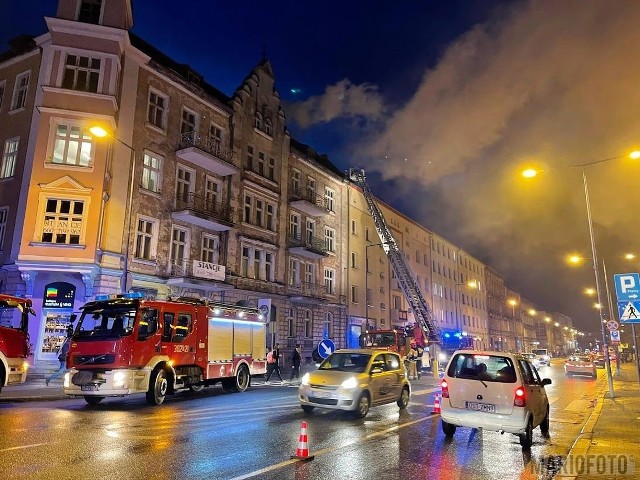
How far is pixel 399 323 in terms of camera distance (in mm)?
48750

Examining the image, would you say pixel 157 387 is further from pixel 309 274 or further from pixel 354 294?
pixel 354 294

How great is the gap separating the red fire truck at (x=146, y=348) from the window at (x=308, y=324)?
17.3m

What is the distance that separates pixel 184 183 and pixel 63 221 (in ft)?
24.8

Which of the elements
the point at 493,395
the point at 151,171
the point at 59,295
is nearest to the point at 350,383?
the point at 493,395

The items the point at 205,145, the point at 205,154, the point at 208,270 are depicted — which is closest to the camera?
the point at 208,270

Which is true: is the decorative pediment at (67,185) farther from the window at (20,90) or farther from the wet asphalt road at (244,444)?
the wet asphalt road at (244,444)

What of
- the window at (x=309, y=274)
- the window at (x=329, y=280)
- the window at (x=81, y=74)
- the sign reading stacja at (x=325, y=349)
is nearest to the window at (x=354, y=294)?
the window at (x=329, y=280)

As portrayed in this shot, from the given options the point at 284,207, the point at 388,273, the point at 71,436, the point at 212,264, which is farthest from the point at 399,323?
the point at 71,436

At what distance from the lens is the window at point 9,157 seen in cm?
2317

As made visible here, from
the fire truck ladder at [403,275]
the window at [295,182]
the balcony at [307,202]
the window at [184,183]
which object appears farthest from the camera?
the window at [295,182]

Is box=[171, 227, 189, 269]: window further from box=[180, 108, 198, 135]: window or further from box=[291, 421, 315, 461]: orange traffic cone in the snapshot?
box=[291, 421, 315, 461]: orange traffic cone

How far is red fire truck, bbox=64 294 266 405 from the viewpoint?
1289 cm

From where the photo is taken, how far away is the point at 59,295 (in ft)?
68.7

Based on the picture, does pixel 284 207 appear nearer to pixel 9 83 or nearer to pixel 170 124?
pixel 170 124
